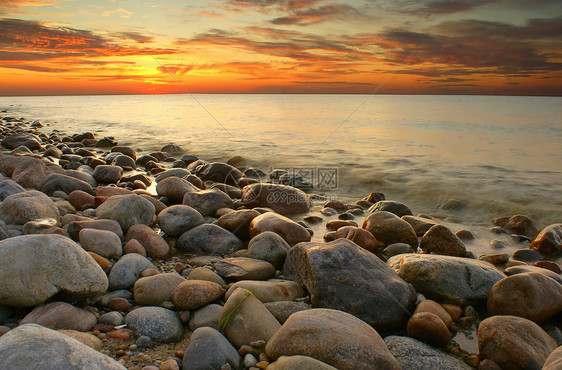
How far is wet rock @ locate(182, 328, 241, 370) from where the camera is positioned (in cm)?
217

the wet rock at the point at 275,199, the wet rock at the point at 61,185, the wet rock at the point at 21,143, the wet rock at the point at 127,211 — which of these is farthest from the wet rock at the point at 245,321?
the wet rock at the point at 21,143

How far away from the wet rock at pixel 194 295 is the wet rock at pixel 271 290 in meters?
0.14

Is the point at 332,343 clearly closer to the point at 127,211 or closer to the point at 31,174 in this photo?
the point at 127,211

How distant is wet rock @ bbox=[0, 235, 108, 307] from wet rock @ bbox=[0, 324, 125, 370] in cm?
86

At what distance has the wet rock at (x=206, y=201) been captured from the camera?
17.7ft

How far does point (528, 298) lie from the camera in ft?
9.48

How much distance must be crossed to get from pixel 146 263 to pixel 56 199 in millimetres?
2652

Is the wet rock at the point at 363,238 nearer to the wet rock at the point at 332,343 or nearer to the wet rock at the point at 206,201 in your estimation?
the wet rock at the point at 206,201

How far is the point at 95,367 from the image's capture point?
1631 mm

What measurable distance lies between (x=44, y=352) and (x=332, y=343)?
1475 mm

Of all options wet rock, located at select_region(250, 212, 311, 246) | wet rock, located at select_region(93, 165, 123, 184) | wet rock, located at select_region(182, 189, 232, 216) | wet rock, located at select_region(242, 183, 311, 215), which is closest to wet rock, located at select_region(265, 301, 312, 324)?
wet rock, located at select_region(250, 212, 311, 246)

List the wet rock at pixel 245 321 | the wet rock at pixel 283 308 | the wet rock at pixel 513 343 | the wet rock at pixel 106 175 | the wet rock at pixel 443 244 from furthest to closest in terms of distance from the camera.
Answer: the wet rock at pixel 106 175 → the wet rock at pixel 443 244 → the wet rock at pixel 283 308 → the wet rock at pixel 245 321 → the wet rock at pixel 513 343

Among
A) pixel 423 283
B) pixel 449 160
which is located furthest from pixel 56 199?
pixel 449 160

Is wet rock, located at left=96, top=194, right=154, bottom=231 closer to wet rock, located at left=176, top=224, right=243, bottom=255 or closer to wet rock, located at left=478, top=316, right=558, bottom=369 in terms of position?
wet rock, located at left=176, top=224, right=243, bottom=255
